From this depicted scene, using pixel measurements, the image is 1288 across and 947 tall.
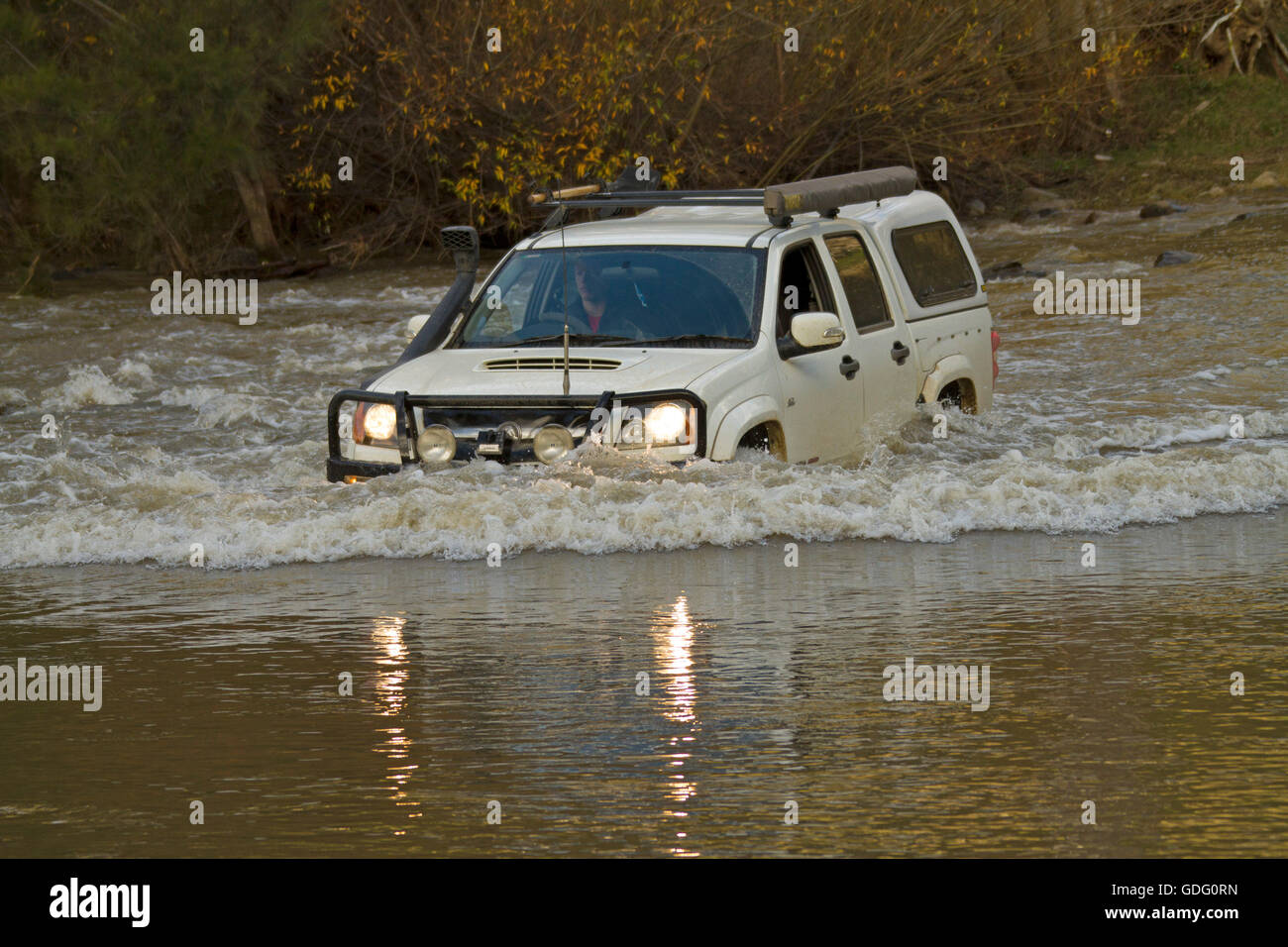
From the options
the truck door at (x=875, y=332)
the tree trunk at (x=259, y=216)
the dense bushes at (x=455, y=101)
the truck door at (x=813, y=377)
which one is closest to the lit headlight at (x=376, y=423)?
the truck door at (x=813, y=377)

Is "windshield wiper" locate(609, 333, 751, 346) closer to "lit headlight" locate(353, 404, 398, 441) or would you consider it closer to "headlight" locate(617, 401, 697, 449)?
"headlight" locate(617, 401, 697, 449)

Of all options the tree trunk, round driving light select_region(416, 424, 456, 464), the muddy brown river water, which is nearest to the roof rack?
the muddy brown river water

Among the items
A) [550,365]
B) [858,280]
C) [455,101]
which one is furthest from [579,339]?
[455,101]

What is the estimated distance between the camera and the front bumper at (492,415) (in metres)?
9.52

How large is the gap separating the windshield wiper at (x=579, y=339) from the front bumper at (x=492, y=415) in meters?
0.72

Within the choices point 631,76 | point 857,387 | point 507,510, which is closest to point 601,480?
point 507,510

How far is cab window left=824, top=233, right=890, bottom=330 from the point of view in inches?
436

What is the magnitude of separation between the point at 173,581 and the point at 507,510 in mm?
1583

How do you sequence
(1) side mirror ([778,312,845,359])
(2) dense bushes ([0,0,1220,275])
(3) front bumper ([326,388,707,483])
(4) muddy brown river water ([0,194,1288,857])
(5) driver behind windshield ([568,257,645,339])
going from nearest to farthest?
(4) muddy brown river water ([0,194,1288,857]), (3) front bumper ([326,388,707,483]), (1) side mirror ([778,312,845,359]), (5) driver behind windshield ([568,257,645,339]), (2) dense bushes ([0,0,1220,275])

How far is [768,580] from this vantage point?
889cm

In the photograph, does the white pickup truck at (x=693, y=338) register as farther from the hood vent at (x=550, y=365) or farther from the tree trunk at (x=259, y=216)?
the tree trunk at (x=259, y=216)

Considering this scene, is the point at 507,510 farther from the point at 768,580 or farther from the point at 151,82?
the point at 151,82

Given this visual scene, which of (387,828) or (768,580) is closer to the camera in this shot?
(387,828)

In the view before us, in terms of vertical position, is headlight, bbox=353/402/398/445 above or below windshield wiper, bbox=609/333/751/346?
below
